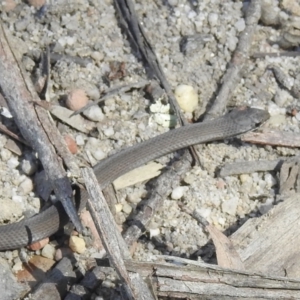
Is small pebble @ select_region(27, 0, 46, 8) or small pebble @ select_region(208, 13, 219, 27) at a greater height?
small pebble @ select_region(27, 0, 46, 8)

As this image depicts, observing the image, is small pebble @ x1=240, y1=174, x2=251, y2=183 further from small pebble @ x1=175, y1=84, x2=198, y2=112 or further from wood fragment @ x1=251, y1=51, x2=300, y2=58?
wood fragment @ x1=251, y1=51, x2=300, y2=58

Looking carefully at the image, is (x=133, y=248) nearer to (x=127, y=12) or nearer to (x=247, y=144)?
(x=247, y=144)

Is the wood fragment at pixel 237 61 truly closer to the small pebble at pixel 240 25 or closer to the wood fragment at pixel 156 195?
the small pebble at pixel 240 25

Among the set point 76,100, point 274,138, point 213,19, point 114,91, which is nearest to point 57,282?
point 76,100

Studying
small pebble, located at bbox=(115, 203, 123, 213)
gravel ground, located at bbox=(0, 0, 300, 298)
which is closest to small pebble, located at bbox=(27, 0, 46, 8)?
gravel ground, located at bbox=(0, 0, 300, 298)

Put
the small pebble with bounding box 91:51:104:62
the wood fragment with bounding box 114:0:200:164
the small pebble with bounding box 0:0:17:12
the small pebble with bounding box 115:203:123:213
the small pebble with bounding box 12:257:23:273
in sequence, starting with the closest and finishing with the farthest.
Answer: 1. the small pebble with bounding box 12:257:23:273
2. the small pebble with bounding box 115:203:123:213
3. the wood fragment with bounding box 114:0:200:164
4. the small pebble with bounding box 91:51:104:62
5. the small pebble with bounding box 0:0:17:12

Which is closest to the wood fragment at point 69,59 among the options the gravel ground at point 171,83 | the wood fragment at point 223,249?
the gravel ground at point 171,83

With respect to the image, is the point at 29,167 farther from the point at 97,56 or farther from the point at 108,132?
the point at 97,56
